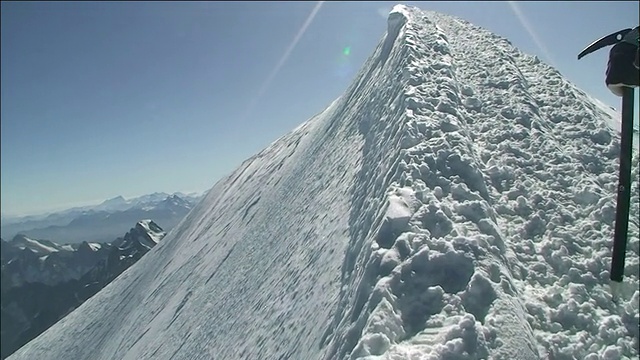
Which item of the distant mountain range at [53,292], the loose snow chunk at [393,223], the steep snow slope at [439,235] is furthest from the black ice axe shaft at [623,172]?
the distant mountain range at [53,292]

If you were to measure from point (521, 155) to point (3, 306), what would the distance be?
200022 millimetres

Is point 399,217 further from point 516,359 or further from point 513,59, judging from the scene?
point 513,59

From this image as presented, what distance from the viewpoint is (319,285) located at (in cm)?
729

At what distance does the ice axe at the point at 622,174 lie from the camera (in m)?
4.88

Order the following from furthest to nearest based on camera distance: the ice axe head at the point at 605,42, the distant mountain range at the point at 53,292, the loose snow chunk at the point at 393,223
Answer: the distant mountain range at the point at 53,292 < the loose snow chunk at the point at 393,223 < the ice axe head at the point at 605,42

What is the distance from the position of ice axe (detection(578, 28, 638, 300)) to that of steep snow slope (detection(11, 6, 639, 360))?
285mm

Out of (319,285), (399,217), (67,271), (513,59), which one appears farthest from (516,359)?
(67,271)

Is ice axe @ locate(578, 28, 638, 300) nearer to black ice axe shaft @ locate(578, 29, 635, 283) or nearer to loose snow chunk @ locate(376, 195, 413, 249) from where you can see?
black ice axe shaft @ locate(578, 29, 635, 283)

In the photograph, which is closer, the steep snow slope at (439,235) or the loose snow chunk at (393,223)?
the steep snow slope at (439,235)

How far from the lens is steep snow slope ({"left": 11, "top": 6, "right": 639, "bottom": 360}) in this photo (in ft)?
16.8

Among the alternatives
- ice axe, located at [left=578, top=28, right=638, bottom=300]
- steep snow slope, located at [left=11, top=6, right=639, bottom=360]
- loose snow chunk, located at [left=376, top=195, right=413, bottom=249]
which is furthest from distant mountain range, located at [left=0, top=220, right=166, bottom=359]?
ice axe, located at [left=578, top=28, right=638, bottom=300]

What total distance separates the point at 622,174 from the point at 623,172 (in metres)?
0.03

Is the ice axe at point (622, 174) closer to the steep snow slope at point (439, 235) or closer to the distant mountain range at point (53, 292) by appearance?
the steep snow slope at point (439, 235)

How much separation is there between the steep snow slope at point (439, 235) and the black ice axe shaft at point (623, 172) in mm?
345
